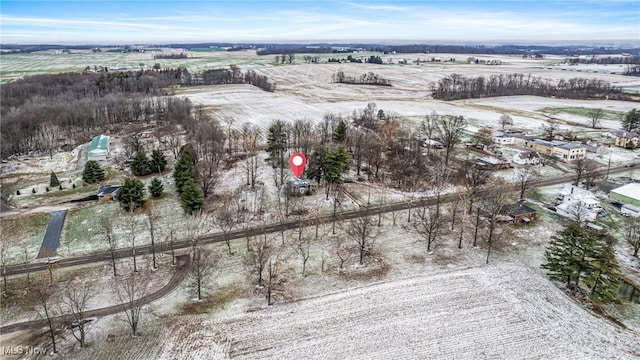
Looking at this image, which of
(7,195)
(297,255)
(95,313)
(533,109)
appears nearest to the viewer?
(95,313)

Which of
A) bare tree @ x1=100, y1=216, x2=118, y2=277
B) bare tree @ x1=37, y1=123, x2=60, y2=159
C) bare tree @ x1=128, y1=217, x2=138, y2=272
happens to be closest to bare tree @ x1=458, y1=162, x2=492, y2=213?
bare tree @ x1=128, y1=217, x2=138, y2=272

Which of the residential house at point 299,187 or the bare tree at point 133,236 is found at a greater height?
the residential house at point 299,187

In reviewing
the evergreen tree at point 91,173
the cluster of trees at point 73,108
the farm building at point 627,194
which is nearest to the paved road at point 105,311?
the evergreen tree at point 91,173

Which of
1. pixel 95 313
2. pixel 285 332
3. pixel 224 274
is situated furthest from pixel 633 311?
pixel 95 313

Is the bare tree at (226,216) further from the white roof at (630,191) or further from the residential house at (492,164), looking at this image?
the white roof at (630,191)

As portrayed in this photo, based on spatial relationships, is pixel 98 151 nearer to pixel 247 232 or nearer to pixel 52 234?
pixel 52 234

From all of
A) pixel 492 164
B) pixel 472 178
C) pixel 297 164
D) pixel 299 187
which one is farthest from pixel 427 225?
pixel 492 164

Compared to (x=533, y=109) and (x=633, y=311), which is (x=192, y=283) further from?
(x=533, y=109)
